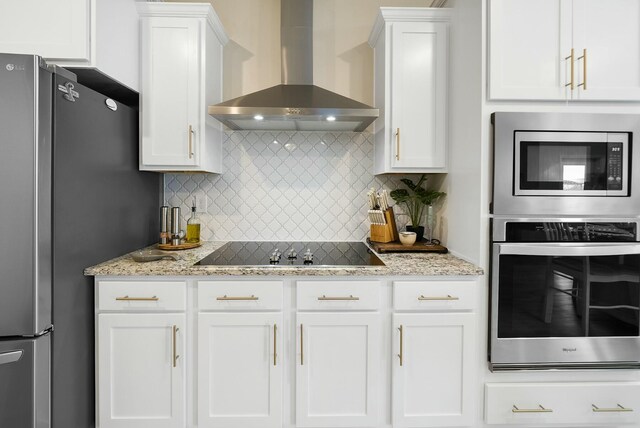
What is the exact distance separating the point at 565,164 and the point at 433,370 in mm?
1169

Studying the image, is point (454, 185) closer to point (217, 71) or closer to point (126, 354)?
point (217, 71)

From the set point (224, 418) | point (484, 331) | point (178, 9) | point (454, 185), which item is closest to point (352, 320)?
point (484, 331)

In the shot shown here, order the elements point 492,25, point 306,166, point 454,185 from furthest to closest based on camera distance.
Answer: point 306,166
point 454,185
point 492,25

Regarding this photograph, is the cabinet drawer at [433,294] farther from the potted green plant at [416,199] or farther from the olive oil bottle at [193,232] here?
the olive oil bottle at [193,232]

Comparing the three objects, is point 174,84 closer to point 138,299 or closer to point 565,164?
point 138,299

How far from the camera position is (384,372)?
1735 millimetres

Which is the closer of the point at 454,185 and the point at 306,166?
the point at 454,185

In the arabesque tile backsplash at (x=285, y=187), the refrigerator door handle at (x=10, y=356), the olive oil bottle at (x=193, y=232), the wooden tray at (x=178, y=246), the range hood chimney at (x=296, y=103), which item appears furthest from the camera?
the arabesque tile backsplash at (x=285, y=187)

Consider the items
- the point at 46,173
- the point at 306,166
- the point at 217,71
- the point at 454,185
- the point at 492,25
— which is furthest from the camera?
the point at 306,166

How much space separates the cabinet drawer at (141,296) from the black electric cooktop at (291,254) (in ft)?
0.60

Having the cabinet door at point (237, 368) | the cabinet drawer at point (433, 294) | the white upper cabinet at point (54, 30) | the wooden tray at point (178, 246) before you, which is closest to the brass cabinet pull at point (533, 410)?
the cabinet drawer at point (433, 294)

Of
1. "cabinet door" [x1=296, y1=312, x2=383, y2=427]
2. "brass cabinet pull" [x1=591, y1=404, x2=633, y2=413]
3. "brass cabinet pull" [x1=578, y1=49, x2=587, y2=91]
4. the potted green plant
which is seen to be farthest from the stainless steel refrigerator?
"brass cabinet pull" [x1=591, y1=404, x2=633, y2=413]

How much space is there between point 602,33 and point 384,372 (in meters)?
1.94

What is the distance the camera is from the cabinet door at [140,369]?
5.53ft
